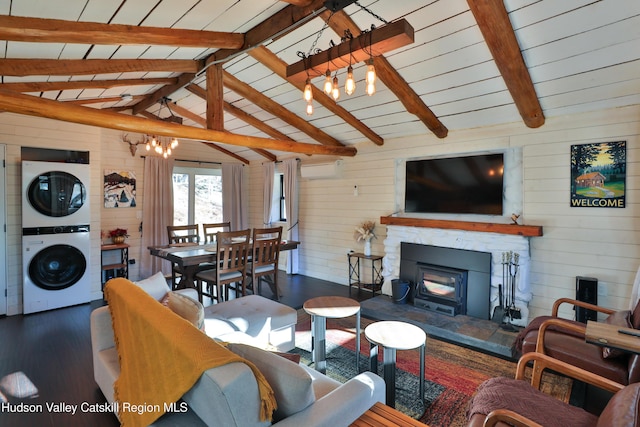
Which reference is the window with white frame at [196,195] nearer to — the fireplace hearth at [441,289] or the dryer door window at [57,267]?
the dryer door window at [57,267]

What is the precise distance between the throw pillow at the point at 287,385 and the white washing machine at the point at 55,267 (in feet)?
13.5

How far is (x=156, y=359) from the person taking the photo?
146cm

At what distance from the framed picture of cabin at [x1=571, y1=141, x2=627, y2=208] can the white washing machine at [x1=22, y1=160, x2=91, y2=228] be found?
5661mm

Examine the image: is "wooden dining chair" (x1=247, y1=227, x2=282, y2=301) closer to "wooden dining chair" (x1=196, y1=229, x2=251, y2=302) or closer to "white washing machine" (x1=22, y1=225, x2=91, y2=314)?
"wooden dining chair" (x1=196, y1=229, x2=251, y2=302)

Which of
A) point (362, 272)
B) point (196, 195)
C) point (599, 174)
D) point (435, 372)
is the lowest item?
point (435, 372)

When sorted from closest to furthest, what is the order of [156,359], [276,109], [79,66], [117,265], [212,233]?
1. [156,359]
2. [79,66]
3. [276,109]
4. [117,265]
5. [212,233]

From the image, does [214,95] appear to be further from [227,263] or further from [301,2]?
[227,263]

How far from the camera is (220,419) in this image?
1206 mm

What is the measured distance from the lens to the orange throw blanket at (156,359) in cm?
127

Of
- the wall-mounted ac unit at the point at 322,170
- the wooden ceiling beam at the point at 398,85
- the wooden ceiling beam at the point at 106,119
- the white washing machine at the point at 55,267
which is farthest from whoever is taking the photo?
the wall-mounted ac unit at the point at 322,170

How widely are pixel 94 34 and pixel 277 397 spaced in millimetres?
2367

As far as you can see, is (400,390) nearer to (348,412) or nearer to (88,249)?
(348,412)

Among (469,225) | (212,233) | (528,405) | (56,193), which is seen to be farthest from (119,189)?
(528,405)

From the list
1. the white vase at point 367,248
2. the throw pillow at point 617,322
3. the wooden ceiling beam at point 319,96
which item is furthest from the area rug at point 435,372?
the wooden ceiling beam at point 319,96
